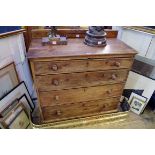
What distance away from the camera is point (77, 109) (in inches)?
63.2

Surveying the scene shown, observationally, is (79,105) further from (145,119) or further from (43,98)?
(145,119)

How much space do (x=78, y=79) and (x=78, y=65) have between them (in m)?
0.15

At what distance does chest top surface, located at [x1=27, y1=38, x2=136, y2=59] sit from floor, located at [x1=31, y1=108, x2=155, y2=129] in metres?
0.85

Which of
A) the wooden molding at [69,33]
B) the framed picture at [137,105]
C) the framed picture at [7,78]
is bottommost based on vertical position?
the framed picture at [137,105]

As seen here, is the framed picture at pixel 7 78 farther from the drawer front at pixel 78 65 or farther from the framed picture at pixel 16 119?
the drawer front at pixel 78 65

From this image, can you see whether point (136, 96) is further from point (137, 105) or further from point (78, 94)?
point (78, 94)

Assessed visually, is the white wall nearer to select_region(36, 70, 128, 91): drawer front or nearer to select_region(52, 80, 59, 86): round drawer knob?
select_region(36, 70, 128, 91): drawer front

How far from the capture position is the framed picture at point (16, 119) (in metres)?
1.40

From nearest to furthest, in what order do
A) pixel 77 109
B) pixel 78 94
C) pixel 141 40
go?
pixel 78 94, pixel 77 109, pixel 141 40

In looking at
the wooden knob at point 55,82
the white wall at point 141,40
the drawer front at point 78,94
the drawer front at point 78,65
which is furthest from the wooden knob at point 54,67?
the white wall at point 141,40

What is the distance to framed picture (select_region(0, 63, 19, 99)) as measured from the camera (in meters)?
1.46

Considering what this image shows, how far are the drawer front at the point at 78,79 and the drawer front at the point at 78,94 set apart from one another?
0.06 m

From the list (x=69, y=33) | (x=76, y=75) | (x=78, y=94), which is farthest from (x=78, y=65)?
(x=69, y=33)

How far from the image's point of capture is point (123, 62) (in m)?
1.35
